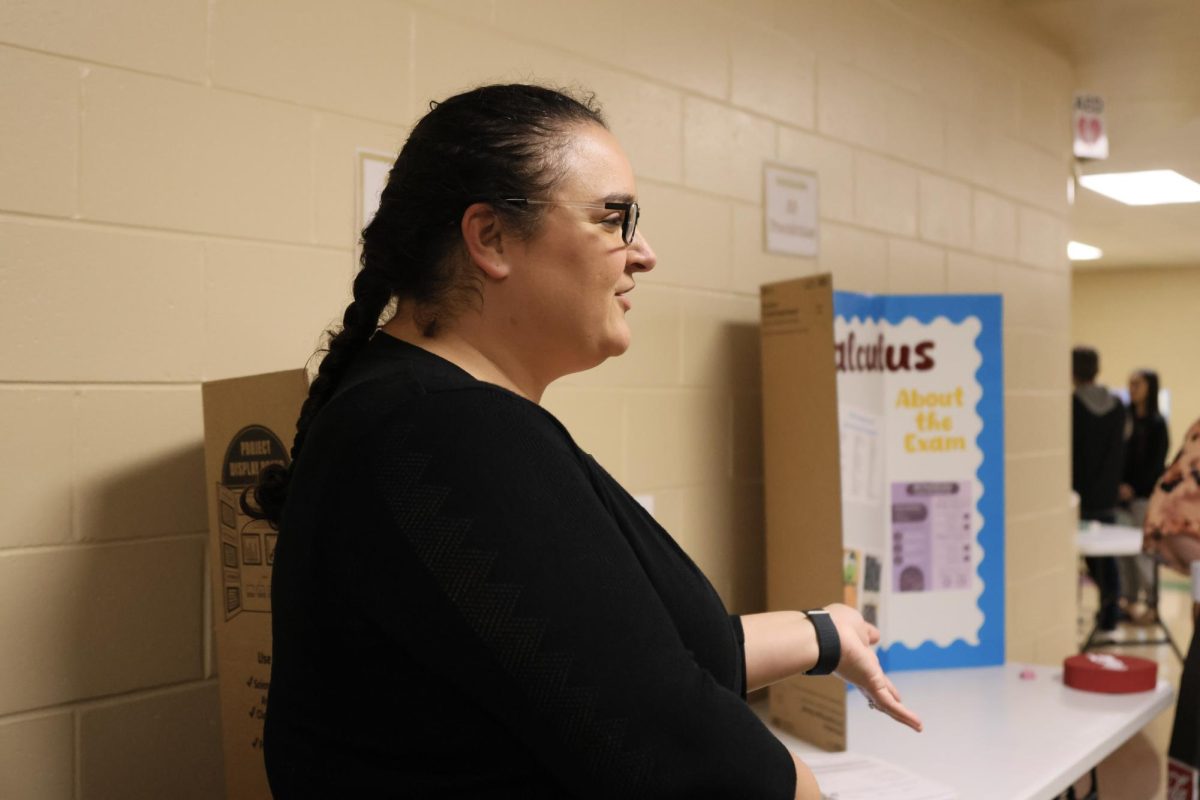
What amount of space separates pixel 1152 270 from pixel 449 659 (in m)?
11.0

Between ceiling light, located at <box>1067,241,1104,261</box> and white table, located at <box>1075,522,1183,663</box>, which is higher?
ceiling light, located at <box>1067,241,1104,261</box>

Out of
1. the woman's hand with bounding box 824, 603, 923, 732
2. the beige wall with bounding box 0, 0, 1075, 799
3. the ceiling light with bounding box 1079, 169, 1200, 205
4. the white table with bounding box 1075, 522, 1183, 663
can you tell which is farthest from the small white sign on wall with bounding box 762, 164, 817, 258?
the ceiling light with bounding box 1079, 169, 1200, 205

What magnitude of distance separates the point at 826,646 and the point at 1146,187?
5.17 meters

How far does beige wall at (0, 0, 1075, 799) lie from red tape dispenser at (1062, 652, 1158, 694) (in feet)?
2.23

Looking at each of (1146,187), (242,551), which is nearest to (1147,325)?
(1146,187)

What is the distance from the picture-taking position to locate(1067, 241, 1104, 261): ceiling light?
27.8 ft

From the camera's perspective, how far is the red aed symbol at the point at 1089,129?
3539 millimetres

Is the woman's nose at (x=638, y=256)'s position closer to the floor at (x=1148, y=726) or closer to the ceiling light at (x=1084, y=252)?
the floor at (x=1148, y=726)

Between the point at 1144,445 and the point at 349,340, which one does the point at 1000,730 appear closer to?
the point at 349,340

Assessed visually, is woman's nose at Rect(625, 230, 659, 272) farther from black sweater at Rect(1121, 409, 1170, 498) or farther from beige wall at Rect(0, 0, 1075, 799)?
black sweater at Rect(1121, 409, 1170, 498)

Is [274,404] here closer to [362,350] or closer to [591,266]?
[362,350]

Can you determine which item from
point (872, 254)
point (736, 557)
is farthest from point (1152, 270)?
point (736, 557)

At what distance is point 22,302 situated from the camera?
1.17m

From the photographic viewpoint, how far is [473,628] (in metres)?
0.69
